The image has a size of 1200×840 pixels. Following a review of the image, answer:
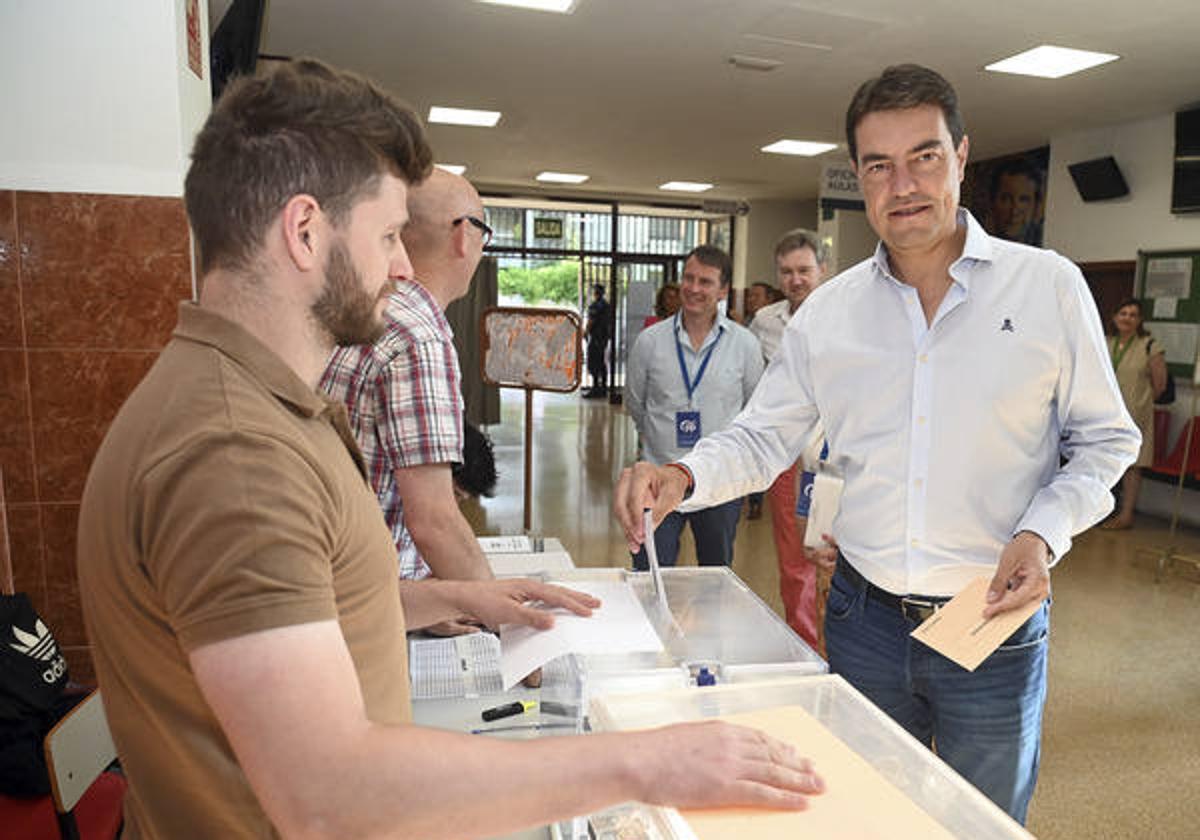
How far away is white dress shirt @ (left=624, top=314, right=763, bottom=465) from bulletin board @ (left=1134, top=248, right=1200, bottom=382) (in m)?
4.70

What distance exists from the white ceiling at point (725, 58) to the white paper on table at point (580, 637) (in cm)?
431

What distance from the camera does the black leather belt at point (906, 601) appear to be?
4.91 ft

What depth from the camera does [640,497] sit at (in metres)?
1.44

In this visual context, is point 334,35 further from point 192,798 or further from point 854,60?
point 192,798

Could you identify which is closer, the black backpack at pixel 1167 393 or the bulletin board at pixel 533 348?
the bulletin board at pixel 533 348

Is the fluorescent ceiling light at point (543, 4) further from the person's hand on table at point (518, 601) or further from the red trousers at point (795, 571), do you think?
the person's hand on table at point (518, 601)

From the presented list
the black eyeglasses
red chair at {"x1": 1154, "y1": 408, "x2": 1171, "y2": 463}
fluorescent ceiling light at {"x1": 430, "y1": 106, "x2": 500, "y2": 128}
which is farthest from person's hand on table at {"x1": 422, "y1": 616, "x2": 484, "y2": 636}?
red chair at {"x1": 1154, "y1": 408, "x2": 1171, "y2": 463}

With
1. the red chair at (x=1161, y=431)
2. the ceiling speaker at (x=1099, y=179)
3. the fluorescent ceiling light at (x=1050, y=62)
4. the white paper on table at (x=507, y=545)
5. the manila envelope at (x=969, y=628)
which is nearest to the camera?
the manila envelope at (x=969, y=628)

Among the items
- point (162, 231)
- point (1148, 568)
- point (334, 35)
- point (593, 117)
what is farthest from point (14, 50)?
point (1148, 568)

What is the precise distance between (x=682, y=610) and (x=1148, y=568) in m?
5.16

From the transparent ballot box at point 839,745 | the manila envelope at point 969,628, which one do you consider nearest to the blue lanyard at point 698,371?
the manila envelope at point 969,628

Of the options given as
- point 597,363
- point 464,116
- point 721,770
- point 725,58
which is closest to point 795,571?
point 721,770

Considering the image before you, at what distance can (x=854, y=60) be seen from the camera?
565cm

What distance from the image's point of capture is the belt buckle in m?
1.49
